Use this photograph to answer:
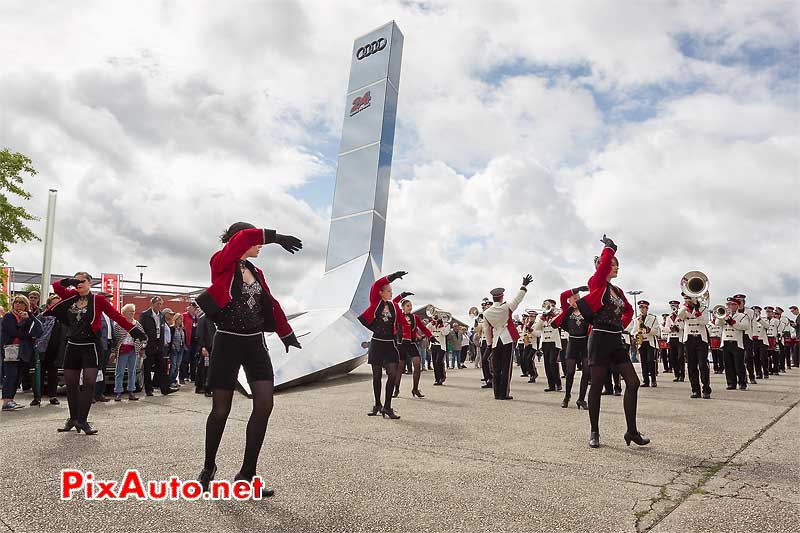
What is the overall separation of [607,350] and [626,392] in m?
0.44

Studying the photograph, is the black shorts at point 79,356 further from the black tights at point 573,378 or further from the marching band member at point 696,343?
the marching band member at point 696,343

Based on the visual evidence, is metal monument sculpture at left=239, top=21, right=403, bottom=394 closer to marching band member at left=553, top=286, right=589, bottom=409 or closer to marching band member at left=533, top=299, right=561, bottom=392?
marching band member at left=533, top=299, right=561, bottom=392

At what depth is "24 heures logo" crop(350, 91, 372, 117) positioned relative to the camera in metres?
19.1

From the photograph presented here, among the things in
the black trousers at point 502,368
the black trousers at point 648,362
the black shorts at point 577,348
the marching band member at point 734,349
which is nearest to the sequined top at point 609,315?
the black shorts at point 577,348

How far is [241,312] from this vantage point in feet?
13.8

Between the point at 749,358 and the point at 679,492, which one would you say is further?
the point at 749,358

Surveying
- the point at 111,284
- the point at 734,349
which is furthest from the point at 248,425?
the point at 111,284

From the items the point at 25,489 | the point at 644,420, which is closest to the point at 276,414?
the point at 25,489

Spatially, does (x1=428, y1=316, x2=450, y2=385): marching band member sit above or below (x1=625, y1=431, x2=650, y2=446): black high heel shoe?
above

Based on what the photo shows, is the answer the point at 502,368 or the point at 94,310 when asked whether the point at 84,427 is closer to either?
the point at 94,310

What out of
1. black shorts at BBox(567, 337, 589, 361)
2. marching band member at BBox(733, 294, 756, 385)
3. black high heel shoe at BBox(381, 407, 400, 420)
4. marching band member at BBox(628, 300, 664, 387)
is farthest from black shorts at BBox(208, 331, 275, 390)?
marching band member at BBox(733, 294, 756, 385)

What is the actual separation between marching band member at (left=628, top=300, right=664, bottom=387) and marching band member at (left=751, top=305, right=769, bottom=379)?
263 centimetres

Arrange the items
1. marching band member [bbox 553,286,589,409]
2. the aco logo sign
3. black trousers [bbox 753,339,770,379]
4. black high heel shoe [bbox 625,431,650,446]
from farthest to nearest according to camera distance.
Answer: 1. the aco logo sign
2. black trousers [bbox 753,339,770,379]
3. marching band member [bbox 553,286,589,409]
4. black high heel shoe [bbox 625,431,650,446]

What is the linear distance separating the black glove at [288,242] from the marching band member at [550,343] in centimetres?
853
